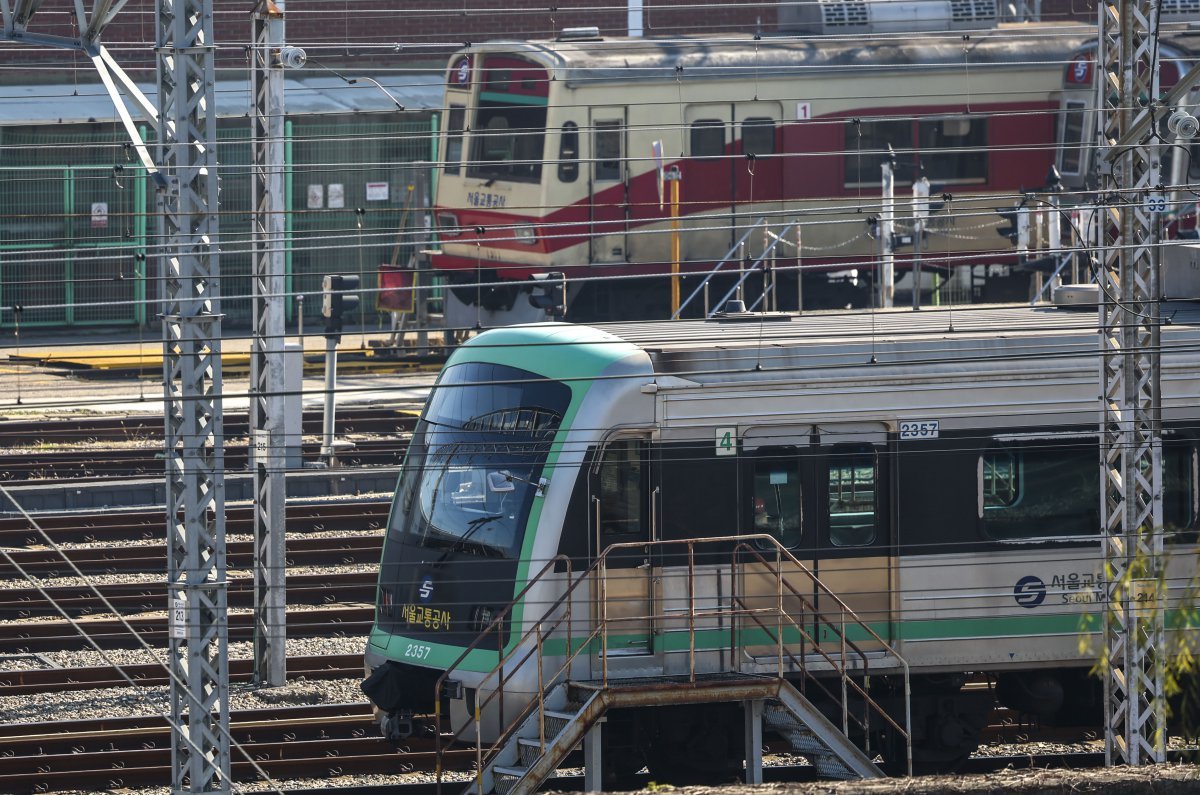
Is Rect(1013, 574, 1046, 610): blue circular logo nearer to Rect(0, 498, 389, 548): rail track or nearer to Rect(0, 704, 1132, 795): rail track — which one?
Rect(0, 704, 1132, 795): rail track

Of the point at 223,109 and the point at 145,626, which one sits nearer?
the point at 145,626

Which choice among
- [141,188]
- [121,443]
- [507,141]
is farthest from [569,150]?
[141,188]

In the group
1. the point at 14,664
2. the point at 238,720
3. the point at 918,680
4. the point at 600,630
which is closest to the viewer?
the point at 600,630

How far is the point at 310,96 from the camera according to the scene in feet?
98.3

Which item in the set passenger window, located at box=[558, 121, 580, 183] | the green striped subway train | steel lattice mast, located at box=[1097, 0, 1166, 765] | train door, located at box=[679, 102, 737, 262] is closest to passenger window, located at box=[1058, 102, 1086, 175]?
train door, located at box=[679, 102, 737, 262]

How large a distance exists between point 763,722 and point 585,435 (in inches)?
91.5

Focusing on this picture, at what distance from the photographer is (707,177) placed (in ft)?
79.6

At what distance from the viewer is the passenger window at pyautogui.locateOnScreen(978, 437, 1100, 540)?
1202 cm

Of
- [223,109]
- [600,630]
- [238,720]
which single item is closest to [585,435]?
[600,630]

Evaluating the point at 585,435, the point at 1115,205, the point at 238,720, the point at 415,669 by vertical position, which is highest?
the point at 1115,205

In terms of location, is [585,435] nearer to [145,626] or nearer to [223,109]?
[145,626]

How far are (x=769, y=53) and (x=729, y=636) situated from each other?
551 inches

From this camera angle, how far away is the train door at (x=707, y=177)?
2366cm

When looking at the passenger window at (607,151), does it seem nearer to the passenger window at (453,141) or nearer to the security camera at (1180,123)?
the passenger window at (453,141)
